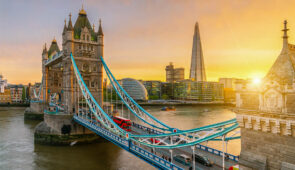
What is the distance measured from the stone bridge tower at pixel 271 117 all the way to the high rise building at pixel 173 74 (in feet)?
603

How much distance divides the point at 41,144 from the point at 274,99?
1144 inches

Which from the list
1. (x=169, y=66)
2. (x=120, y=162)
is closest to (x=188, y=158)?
(x=120, y=162)

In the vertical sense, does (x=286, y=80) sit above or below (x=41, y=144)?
above

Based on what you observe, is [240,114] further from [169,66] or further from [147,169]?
[169,66]

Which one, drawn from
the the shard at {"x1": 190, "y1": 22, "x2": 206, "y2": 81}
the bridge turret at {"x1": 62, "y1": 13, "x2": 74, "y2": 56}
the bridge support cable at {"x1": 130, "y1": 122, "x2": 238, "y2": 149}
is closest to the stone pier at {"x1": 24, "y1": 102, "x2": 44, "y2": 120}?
the bridge turret at {"x1": 62, "y1": 13, "x2": 74, "y2": 56}

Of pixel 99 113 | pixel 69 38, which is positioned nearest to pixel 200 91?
pixel 69 38

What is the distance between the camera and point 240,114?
9.21m

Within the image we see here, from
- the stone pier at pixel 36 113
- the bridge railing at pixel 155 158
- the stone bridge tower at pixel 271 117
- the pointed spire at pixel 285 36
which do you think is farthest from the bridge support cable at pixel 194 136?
the stone pier at pixel 36 113

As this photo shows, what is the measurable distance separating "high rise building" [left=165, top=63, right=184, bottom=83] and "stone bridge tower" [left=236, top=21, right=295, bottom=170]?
184 meters

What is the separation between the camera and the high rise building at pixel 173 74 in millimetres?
191750

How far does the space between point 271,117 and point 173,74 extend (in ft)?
619

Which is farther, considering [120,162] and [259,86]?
[120,162]

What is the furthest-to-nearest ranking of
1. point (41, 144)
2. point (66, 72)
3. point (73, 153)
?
1. point (66, 72)
2. point (41, 144)
3. point (73, 153)

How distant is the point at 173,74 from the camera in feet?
642
